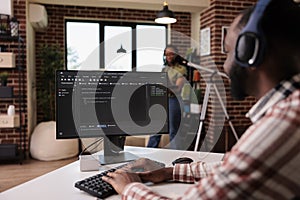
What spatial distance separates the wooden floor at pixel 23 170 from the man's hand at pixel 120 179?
2427mm

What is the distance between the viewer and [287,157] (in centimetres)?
61

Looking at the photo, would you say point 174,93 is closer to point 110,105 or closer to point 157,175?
point 110,105

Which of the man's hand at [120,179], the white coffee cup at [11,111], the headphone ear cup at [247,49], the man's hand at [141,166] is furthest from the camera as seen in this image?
the white coffee cup at [11,111]

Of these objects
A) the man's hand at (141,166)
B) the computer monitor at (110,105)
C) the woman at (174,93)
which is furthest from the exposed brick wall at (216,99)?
the man's hand at (141,166)

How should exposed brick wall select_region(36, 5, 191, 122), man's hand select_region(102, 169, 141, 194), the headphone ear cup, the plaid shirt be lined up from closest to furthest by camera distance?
the plaid shirt, the headphone ear cup, man's hand select_region(102, 169, 141, 194), exposed brick wall select_region(36, 5, 191, 122)

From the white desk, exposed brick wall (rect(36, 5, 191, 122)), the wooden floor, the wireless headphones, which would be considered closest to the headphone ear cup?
the wireless headphones

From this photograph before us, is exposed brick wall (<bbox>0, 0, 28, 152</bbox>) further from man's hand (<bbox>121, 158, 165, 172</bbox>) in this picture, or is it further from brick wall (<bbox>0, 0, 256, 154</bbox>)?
man's hand (<bbox>121, 158, 165, 172</bbox>)

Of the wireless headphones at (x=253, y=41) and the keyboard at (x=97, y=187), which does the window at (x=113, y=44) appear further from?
the wireless headphones at (x=253, y=41)

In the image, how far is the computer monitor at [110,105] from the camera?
1459mm

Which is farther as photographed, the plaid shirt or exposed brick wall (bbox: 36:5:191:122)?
exposed brick wall (bbox: 36:5:191:122)

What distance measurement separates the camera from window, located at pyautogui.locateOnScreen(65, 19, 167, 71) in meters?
5.59

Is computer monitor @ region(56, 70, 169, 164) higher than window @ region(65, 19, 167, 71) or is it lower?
lower

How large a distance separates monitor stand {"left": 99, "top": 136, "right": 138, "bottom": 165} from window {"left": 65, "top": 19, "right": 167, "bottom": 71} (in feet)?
12.9

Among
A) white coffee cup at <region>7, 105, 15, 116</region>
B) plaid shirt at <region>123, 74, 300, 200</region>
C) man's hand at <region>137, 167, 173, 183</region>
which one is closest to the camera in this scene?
plaid shirt at <region>123, 74, 300, 200</region>
